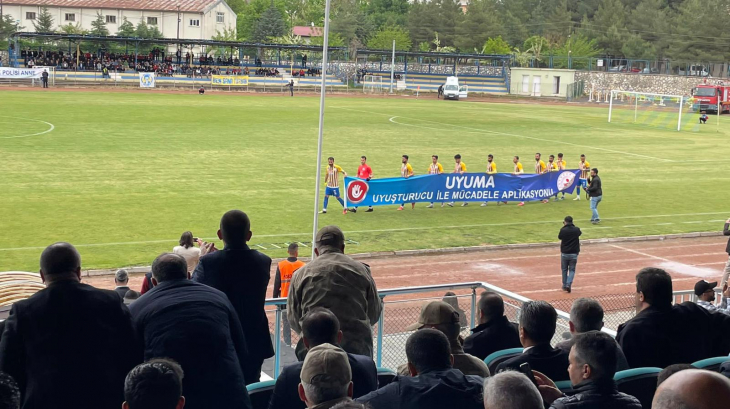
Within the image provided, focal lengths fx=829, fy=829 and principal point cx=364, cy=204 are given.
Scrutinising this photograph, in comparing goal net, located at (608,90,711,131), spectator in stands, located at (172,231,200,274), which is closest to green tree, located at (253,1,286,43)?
goal net, located at (608,90,711,131)

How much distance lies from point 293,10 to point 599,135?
121 m

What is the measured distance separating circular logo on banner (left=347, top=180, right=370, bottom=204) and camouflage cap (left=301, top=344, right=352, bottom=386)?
817 inches

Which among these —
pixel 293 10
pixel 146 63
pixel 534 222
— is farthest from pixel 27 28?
pixel 534 222

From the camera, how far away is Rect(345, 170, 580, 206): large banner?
2589 centimetres

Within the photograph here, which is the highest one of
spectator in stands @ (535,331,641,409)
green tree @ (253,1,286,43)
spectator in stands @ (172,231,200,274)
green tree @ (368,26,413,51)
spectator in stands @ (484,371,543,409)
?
green tree @ (253,1,286,43)

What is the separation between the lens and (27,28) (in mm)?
112875

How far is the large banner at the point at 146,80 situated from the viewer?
74500 millimetres

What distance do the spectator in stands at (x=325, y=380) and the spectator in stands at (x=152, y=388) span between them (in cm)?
73

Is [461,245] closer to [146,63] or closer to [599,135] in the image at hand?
[599,135]

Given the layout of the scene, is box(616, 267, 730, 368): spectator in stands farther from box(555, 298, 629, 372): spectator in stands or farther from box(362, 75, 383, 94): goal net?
box(362, 75, 383, 94): goal net

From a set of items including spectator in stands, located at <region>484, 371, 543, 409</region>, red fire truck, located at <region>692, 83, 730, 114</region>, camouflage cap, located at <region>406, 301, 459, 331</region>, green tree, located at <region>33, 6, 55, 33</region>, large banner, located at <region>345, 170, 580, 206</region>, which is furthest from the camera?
green tree, located at <region>33, 6, 55, 33</region>

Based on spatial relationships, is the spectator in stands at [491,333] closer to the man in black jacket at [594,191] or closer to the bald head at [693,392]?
the bald head at [693,392]

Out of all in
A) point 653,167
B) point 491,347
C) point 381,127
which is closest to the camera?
point 491,347

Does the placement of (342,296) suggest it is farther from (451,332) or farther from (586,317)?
(586,317)
